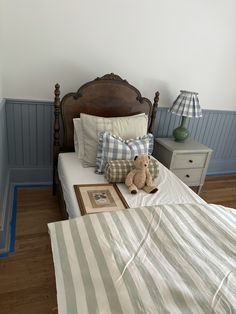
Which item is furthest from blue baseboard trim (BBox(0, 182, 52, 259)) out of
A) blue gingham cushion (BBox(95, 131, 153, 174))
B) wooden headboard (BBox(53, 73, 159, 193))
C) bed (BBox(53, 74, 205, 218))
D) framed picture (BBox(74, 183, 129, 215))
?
blue gingham cushion (BBox(95, 131, 153, 174))

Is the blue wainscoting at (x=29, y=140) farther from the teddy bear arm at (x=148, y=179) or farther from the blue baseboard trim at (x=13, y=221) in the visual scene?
the teddy bear arm at (x=148, y=179)

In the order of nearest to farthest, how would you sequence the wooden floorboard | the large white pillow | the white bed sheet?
the wooden floorboard
the white bed sheet
the large white pillow

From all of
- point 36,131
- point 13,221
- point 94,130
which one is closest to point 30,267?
point 13,221

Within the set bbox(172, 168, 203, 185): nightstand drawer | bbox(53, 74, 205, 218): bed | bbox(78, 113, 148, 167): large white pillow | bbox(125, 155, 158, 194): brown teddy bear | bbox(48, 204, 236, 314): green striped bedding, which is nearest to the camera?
bbox(48, 204, 236, 314): green striped bedding

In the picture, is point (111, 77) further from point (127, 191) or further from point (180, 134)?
point (127, 191)

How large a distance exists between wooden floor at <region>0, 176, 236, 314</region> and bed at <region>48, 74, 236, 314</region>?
1.42 feet

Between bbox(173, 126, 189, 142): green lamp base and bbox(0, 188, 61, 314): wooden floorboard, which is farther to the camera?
bbox(173, 126, 189, 142): green lamp base

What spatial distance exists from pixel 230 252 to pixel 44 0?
2.15 meters

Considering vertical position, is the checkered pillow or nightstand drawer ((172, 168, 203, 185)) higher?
the checkered pillow

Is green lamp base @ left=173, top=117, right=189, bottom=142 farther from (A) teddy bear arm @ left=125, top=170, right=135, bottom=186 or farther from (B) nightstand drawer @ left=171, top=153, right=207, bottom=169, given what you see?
(A) teddy bear arm @ left=125, top=170, right=135, bottom=186

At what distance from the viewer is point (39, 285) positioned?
5.08ft

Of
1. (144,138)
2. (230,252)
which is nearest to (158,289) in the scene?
(230,252)

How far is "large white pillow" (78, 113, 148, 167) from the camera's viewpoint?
79.0 inches

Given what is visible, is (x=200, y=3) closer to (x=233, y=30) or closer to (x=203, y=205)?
(x=233, y=30)
